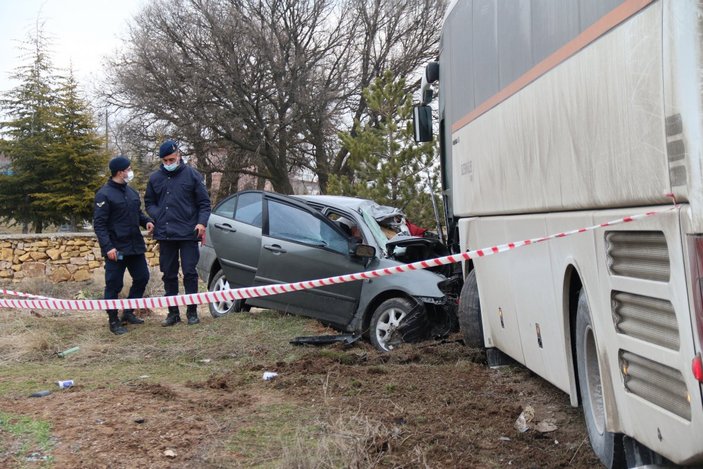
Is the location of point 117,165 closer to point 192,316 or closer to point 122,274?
point 122,274

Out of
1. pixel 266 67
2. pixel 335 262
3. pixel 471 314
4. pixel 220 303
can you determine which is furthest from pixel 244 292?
pixel 266 67

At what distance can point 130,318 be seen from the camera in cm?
997

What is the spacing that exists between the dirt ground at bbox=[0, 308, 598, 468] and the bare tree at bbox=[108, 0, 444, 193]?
71.3 feet

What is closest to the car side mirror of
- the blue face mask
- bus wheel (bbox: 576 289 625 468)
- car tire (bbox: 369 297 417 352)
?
car tire (bbox: 369 297 417 352)

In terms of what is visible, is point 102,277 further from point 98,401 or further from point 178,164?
point 98,401

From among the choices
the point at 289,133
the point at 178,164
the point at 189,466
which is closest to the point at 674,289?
the point at 189,466

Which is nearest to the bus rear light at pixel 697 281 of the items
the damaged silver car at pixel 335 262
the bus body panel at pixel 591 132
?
the bus body panel at pixel 591 132

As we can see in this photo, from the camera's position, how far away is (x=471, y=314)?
7.04 metres

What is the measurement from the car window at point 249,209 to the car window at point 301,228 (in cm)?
19

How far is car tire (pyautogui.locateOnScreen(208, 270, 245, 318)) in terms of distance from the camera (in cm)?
1020

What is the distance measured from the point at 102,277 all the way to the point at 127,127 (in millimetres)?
12754

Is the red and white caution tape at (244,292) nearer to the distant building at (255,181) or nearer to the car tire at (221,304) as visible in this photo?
the car tire at (221,304)

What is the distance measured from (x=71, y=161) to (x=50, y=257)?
139 inches

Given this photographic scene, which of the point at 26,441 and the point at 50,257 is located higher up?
Result: the point at 50,257
